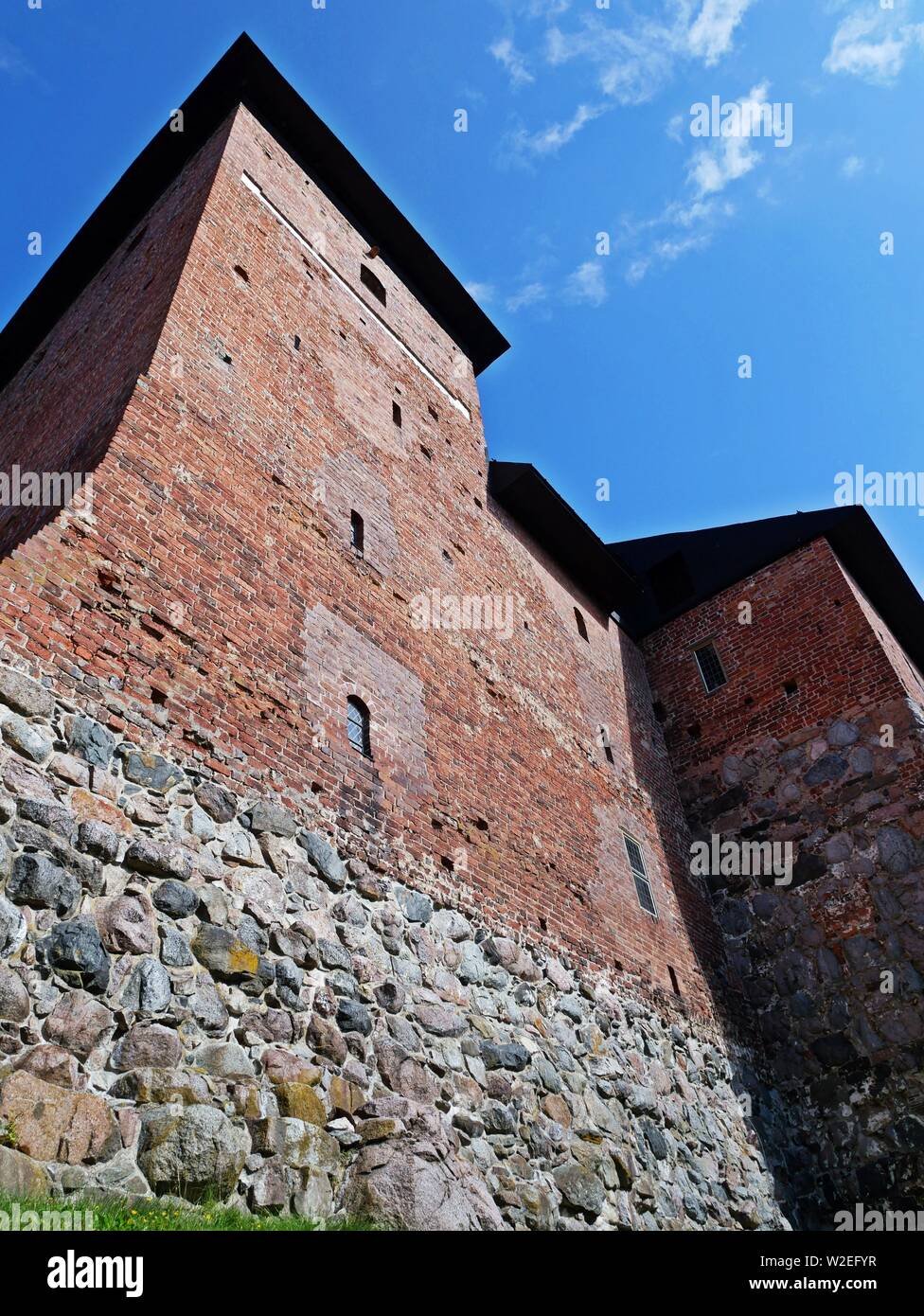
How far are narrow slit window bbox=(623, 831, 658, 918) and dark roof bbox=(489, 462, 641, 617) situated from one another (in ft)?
16.0

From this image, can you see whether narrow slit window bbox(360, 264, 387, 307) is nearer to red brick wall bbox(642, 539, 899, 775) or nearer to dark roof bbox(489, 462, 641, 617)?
dark roof bbox(489, 462, 641, 617)

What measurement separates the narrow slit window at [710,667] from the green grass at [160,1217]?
1090 cm

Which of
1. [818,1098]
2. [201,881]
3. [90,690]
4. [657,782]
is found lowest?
[818,1098]

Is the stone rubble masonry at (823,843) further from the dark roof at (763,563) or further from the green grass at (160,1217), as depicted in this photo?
the green grass at (160,1217)

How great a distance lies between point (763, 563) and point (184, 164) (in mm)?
10404

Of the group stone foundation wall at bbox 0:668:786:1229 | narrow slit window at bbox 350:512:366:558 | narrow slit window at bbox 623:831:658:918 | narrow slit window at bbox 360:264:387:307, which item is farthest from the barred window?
stone foundation wall at bbox 0:668:786:1229

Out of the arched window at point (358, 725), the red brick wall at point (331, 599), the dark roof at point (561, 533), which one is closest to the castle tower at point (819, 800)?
the red brick wall at point (331, 599)

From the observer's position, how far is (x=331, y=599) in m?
8.03

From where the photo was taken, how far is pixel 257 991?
5316 mm

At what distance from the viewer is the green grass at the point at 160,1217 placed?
361 cm

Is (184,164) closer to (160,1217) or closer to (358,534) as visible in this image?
(358,534)
